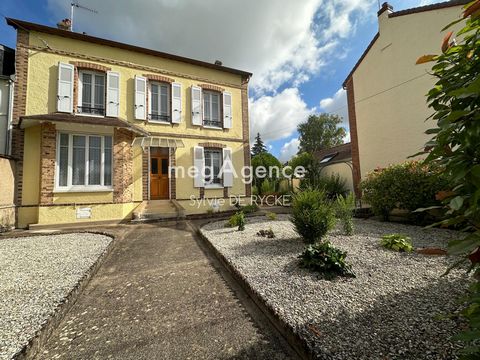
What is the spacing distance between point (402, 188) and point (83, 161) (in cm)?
1122

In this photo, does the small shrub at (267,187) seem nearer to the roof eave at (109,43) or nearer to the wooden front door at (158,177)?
the roof eave at (109,43)

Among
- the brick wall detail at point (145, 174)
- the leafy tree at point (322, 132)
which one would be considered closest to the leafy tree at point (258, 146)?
the leafy tree at point (322, 132)

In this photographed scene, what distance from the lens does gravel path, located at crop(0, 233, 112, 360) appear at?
221cm

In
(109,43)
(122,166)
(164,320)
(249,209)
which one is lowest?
(164,320)

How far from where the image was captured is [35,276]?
351cm

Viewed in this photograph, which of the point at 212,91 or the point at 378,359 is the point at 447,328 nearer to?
the point at 378,359

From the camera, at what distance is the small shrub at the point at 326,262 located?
3.21 metres

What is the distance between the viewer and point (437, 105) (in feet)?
4.31

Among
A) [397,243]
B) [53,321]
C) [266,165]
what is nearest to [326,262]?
[397,243]

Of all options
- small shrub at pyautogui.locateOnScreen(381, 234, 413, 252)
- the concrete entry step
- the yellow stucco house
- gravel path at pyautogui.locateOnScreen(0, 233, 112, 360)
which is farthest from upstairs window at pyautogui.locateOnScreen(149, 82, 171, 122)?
small shrub at pyautogui.locateOnScreen(381, 234, 413, 252)

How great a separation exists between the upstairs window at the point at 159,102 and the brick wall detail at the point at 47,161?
12.2 ft

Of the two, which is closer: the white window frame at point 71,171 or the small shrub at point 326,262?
the small shrub at point 326,262

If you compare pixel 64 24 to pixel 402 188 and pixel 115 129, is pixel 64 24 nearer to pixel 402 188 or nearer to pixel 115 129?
pixel 115 129

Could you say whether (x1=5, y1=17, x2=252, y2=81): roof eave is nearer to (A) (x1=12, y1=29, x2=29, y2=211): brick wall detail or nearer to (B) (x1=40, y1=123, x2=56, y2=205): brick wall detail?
(A) (x1=12, y1=29, x2=29, y2=211): brick wall detail
